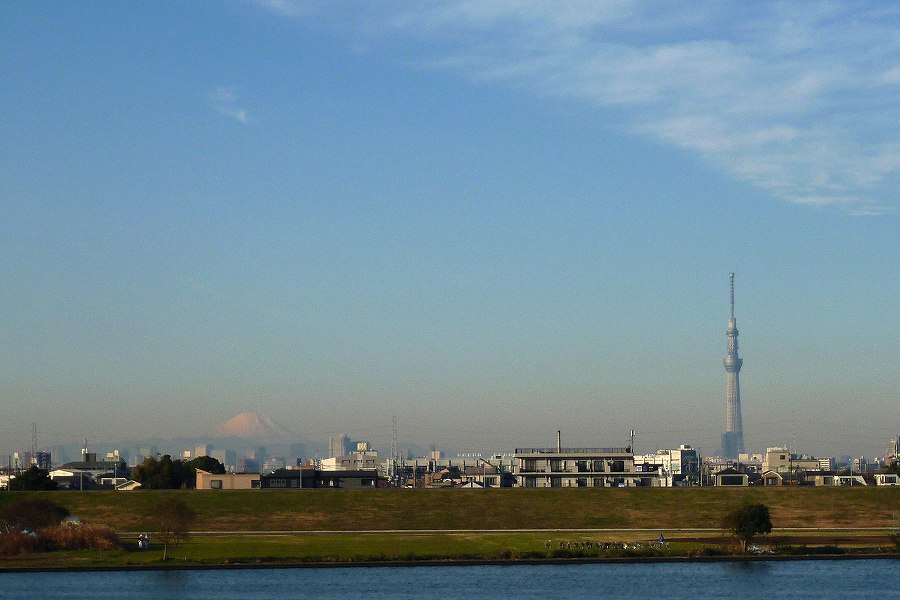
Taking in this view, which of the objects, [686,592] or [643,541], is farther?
[643,541]

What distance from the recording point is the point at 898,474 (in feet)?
493

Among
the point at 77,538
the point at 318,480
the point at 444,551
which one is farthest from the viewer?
the point at 318,480

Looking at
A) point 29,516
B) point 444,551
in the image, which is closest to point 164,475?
point 29,516

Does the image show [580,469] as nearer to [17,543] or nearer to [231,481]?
Result: [231,481]

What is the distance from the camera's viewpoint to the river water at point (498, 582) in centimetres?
6631

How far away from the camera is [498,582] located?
71.5m

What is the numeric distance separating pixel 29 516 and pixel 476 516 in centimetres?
3950

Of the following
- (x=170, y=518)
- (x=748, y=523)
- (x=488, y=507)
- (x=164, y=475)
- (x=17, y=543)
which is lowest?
(x=17, y=543)

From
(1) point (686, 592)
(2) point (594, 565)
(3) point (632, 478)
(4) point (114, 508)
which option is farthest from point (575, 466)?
(1) point (686, 592)

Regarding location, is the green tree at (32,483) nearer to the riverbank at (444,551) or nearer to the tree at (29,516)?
the tree at (29,516)

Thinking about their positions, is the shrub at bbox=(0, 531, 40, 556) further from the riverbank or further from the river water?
the river water

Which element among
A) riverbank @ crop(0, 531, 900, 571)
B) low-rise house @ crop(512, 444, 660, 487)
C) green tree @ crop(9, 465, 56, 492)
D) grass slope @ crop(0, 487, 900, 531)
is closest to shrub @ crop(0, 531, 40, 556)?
riverbank @ crop(0, 531, 900, 571)

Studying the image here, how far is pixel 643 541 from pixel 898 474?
2825 inches

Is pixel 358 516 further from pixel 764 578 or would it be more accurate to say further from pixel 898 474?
pixel 898 474
